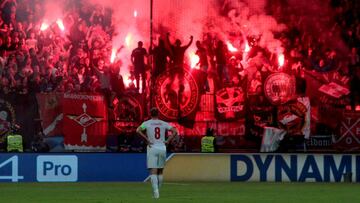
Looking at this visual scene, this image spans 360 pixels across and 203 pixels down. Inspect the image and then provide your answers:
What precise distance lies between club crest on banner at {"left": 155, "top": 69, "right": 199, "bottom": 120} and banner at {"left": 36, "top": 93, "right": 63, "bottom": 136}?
10.6 ft

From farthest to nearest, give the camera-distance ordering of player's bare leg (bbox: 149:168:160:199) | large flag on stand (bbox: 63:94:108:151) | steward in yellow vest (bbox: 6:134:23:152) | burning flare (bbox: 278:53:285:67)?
burning flare (bbox: 278:53:285:67)
large flag on stand (bbox: 63:94:108:151)
steward in yellow vest (bbox: 6:134:23:152)
player's bare leg (bbox: 149:168:160:199)

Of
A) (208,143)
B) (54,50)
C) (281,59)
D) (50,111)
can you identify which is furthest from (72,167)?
(281,59)

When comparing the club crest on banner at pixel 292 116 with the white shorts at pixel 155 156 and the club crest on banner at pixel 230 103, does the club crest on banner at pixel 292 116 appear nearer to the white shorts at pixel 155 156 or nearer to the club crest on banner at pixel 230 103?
the club crest on banner at pixel 230 103

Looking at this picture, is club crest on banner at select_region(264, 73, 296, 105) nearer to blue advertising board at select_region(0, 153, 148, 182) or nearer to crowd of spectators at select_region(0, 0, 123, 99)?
crowd of spectators at select_region(0, 0, 123, 99)

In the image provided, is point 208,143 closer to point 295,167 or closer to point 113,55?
point 295,167

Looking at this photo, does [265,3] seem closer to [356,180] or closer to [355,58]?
[355,58]

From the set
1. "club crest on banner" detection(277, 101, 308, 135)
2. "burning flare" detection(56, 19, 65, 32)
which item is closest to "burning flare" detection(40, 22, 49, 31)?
"burning flare" detection(56, 19, 65, 32)

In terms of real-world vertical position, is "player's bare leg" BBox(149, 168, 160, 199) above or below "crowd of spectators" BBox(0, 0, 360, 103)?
below

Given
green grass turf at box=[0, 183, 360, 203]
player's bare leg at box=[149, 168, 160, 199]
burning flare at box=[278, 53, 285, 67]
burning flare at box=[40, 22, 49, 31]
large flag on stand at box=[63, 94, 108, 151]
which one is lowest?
green grass turf at box=[0, 183, 360, 203]

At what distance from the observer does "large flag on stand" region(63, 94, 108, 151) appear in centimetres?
3241

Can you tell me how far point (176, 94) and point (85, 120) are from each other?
3.23 m

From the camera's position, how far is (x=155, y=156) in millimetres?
19141

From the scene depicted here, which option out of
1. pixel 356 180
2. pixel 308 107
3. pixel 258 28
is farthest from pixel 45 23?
pixel 356 180

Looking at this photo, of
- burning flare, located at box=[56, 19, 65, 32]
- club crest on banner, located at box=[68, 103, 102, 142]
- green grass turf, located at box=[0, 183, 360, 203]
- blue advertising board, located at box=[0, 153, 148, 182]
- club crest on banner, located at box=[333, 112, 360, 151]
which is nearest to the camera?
green grass turf, located at box=[0, 183, 360, 203]
